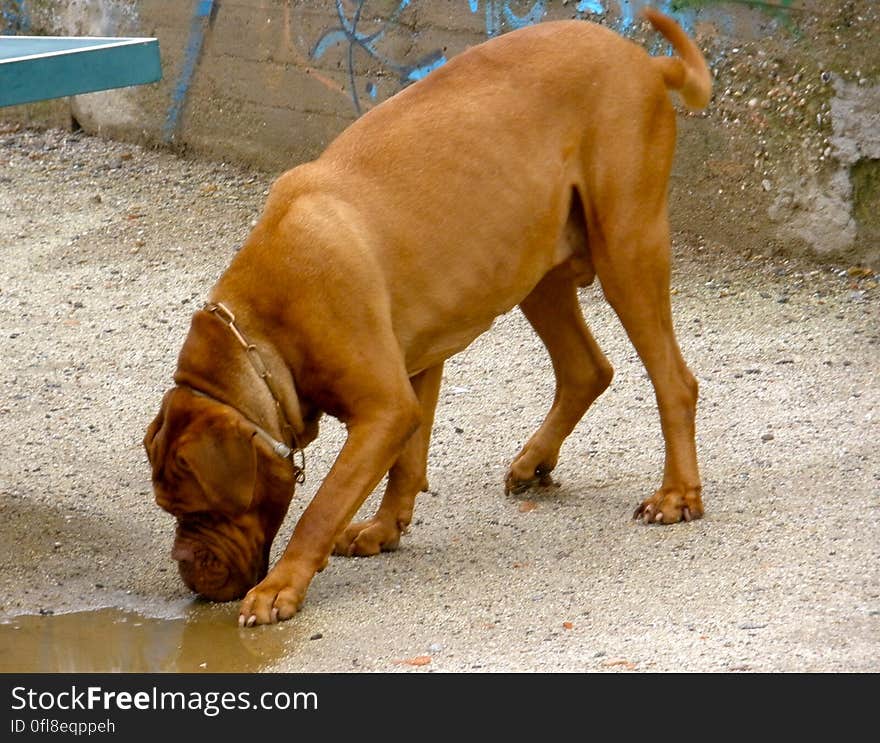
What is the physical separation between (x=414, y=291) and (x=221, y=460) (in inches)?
30.1

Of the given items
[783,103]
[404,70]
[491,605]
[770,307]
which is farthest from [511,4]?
[491,605]

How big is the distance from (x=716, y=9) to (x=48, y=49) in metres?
3.71

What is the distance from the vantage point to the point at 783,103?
22.6ft

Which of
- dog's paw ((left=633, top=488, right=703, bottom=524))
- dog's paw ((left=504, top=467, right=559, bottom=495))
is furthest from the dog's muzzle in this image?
dog's paw ((left=633, top=488, right=703, bottom=524))

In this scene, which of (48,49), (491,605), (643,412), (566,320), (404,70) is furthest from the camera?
(404,70)

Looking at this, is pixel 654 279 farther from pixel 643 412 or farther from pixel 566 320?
pixel 643 412

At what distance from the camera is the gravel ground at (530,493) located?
374cm

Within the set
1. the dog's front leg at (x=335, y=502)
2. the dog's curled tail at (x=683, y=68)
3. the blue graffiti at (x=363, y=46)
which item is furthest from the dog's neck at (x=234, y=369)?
the blue graffiti at (x=363, y=46)

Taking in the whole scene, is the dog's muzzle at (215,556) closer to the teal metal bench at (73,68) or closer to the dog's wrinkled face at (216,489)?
the dog's wrinkled face at (216,489)

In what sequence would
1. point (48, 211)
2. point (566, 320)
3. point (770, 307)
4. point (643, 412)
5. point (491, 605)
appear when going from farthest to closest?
point (48, 211) < point (770, 307) < point (643, 412) < point (566, 320) < point (491, 605)

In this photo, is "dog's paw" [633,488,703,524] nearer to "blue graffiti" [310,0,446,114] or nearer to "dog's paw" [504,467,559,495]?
"dog's paw" [504,467,559,495]

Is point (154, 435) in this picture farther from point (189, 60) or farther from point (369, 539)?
point (189, 60)

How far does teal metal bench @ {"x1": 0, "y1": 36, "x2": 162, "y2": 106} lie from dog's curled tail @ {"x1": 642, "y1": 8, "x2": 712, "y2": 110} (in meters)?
1.58

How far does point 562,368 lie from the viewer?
16.1 ft
